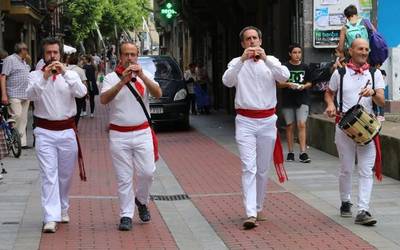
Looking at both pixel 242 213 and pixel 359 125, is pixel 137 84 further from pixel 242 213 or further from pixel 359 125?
pixel 359 125

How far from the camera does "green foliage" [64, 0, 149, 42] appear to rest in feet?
173

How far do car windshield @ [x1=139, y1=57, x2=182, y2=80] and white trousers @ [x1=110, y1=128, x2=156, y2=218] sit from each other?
37.9 feet

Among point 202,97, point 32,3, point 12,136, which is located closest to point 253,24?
point 202,97

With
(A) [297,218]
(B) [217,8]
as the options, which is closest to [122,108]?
(A) [297,218]

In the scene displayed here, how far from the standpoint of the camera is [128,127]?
25.2 feet

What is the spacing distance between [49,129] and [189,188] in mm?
3220

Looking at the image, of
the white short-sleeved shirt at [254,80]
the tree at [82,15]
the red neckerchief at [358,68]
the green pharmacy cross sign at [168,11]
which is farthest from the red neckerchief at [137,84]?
the tree at [82,15]

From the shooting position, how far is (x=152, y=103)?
18484 mm

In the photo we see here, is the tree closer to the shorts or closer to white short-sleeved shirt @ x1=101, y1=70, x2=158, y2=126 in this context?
the shorts

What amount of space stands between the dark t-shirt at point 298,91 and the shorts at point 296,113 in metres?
0.06

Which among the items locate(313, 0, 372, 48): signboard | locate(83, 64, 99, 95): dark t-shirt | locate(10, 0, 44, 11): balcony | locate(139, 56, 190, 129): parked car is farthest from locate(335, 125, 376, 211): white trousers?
locate(10, 0, 44, 11): balcony

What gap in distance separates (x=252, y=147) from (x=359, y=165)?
1.11 meters

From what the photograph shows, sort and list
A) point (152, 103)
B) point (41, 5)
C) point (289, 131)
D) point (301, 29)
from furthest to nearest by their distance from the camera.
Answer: point (41, 5) < point (152, 103) < point (301, 29) < point (289, 131)

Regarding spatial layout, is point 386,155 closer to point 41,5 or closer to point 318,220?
point 318,220
